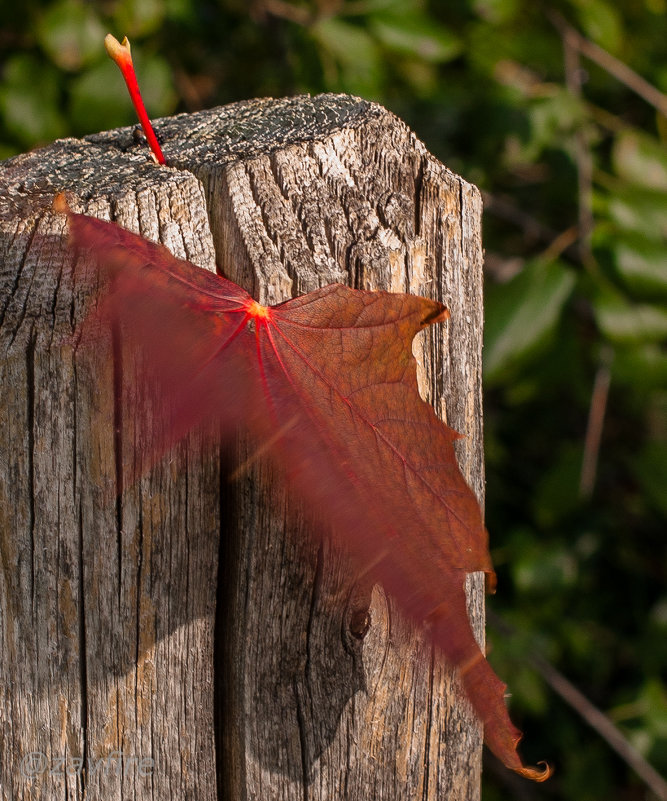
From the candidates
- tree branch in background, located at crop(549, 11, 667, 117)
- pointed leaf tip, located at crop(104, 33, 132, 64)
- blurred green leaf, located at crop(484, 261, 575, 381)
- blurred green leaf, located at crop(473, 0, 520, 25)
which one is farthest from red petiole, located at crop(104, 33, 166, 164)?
tree branch in background, located at crop(549, 11, 667, 117)

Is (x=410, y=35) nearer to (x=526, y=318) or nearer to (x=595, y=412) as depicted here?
Answer: (x=526, y=318)

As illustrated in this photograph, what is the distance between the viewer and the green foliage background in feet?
6.01

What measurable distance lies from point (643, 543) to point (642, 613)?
0.36 metres

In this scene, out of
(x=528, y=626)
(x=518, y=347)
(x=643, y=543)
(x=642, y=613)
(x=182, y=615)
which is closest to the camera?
(x=182, y=615)

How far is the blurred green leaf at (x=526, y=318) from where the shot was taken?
1.78 meters

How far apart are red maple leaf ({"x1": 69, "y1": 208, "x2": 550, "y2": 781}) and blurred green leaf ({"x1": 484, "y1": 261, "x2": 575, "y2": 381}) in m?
1.07

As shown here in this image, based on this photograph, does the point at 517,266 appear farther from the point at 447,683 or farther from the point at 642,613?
the point at 447,683

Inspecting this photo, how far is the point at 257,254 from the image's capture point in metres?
0.78

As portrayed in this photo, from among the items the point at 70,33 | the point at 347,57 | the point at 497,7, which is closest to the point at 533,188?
the point at 497,7

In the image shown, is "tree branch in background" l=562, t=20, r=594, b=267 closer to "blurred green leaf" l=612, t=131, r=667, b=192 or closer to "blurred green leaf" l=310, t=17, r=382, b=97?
"blurred green leaf" l=612, t=131, r=667, b=192

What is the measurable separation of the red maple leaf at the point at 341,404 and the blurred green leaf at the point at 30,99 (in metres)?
Result: 1.40

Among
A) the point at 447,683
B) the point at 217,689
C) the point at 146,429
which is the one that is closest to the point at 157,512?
the point at 146,429

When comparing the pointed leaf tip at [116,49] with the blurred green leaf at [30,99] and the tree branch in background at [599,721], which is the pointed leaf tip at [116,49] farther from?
the tree branch in background at [599,721]

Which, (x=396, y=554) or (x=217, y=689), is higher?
(x=396, y=554)
